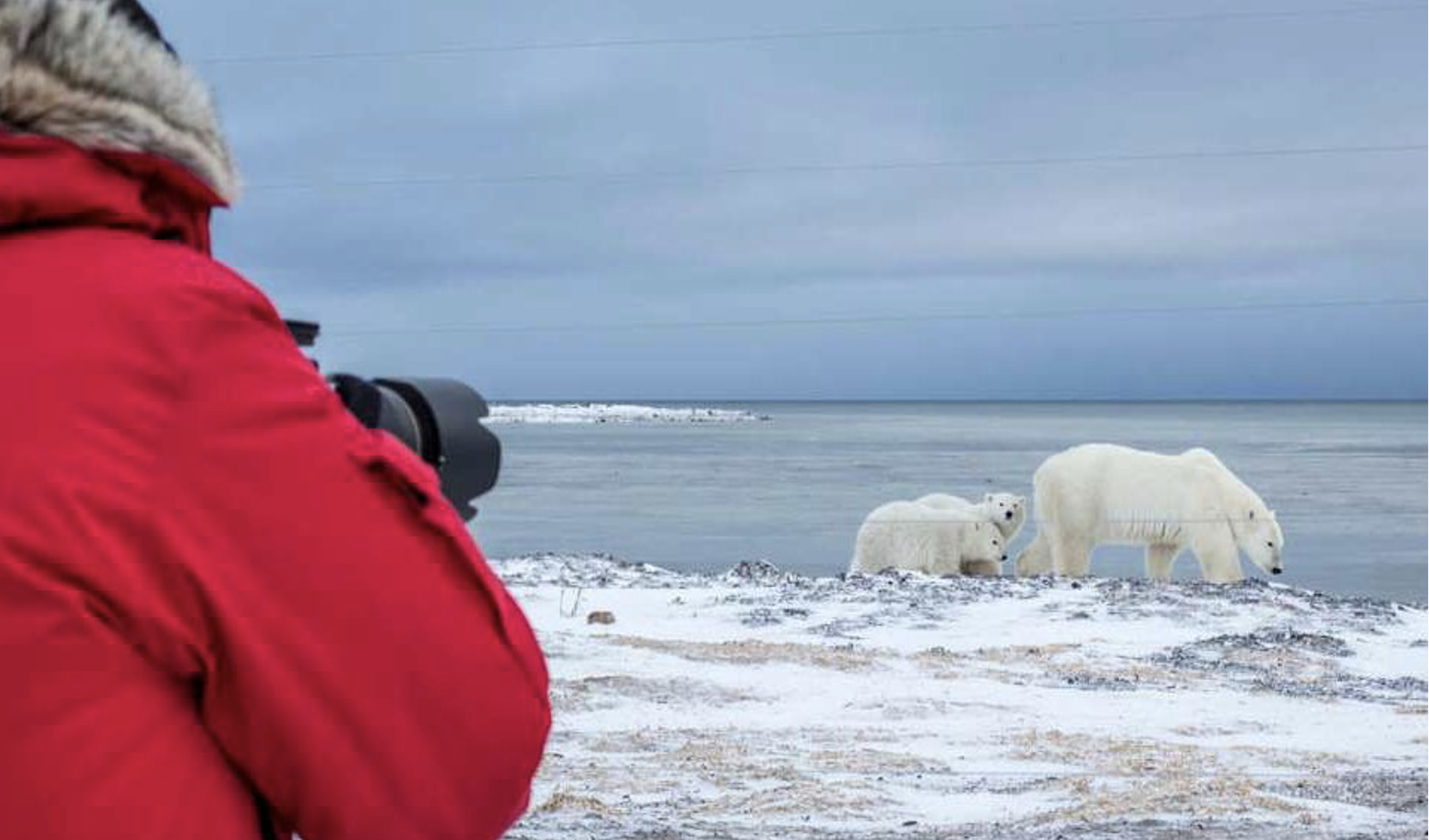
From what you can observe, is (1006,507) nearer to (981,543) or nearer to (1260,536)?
(981,543)

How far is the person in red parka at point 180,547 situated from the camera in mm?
959

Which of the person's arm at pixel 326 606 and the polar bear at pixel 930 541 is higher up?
the person's arm at pixel 326 606

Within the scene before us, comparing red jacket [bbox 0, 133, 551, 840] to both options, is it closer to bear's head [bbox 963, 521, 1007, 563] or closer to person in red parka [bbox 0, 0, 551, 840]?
person in red parka [bbox 0, 0, 551, 840]

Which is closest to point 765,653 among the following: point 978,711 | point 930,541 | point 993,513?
point 978,711

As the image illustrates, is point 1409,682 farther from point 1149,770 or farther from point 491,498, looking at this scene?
point 491,498

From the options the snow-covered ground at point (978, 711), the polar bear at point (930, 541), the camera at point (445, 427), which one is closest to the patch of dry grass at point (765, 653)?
the snow-covered ground at point (978, 711)

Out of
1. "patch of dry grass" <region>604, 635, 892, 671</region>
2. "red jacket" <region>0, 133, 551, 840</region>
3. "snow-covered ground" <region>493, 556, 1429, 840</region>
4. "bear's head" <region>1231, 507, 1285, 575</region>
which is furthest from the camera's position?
"bear's head" <region>1231, 507, 1285, 575</region>

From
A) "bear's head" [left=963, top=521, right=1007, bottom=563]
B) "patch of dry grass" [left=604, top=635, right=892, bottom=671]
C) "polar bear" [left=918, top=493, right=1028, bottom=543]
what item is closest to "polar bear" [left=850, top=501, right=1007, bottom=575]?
"bear's head" [left=963, top=521, right=1007, bottom=563]

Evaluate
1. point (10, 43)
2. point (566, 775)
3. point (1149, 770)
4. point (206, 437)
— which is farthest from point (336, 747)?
point (1149, 770)

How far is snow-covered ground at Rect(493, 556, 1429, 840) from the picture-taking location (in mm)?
4875

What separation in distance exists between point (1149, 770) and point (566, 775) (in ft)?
6.93

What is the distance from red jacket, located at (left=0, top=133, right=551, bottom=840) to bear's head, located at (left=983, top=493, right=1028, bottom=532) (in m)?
13.5

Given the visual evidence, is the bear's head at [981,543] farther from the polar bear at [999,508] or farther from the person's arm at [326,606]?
the person's arm at [326,606]

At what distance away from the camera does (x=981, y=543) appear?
14180mm
